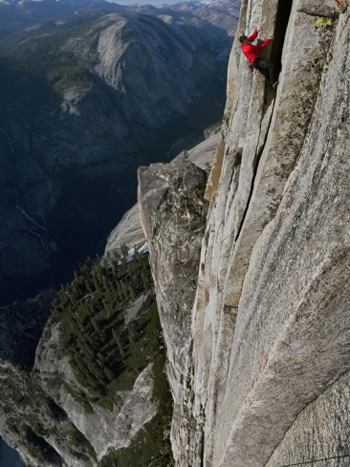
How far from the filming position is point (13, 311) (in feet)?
255

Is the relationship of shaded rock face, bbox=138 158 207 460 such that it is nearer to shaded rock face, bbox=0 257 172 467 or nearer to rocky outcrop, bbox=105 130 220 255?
shaded rock face, bbox=0 257 172 467

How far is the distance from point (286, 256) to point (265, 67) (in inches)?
297

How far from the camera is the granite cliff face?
28.1 feet

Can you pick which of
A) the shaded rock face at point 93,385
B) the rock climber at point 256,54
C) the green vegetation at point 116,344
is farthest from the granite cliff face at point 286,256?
the shaded rock face at point 93,385

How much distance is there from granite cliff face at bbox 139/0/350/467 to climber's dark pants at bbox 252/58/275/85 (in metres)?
0.36

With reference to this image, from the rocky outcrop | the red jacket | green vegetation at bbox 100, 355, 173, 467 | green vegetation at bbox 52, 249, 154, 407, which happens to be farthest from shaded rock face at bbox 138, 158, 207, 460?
the rocky outcrop

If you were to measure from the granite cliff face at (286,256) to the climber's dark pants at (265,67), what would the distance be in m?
0.36

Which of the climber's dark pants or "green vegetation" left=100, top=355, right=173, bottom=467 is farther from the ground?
the climber's dark pants

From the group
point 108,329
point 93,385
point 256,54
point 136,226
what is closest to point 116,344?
point 108,329

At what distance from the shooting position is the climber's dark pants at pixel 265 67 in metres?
12.7

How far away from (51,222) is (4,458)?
97794 mm

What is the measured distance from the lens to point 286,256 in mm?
10211

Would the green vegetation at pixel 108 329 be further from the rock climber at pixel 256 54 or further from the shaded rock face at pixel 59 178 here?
the shaded rock face at pixel 59 178

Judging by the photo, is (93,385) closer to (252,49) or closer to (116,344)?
(116,344)
